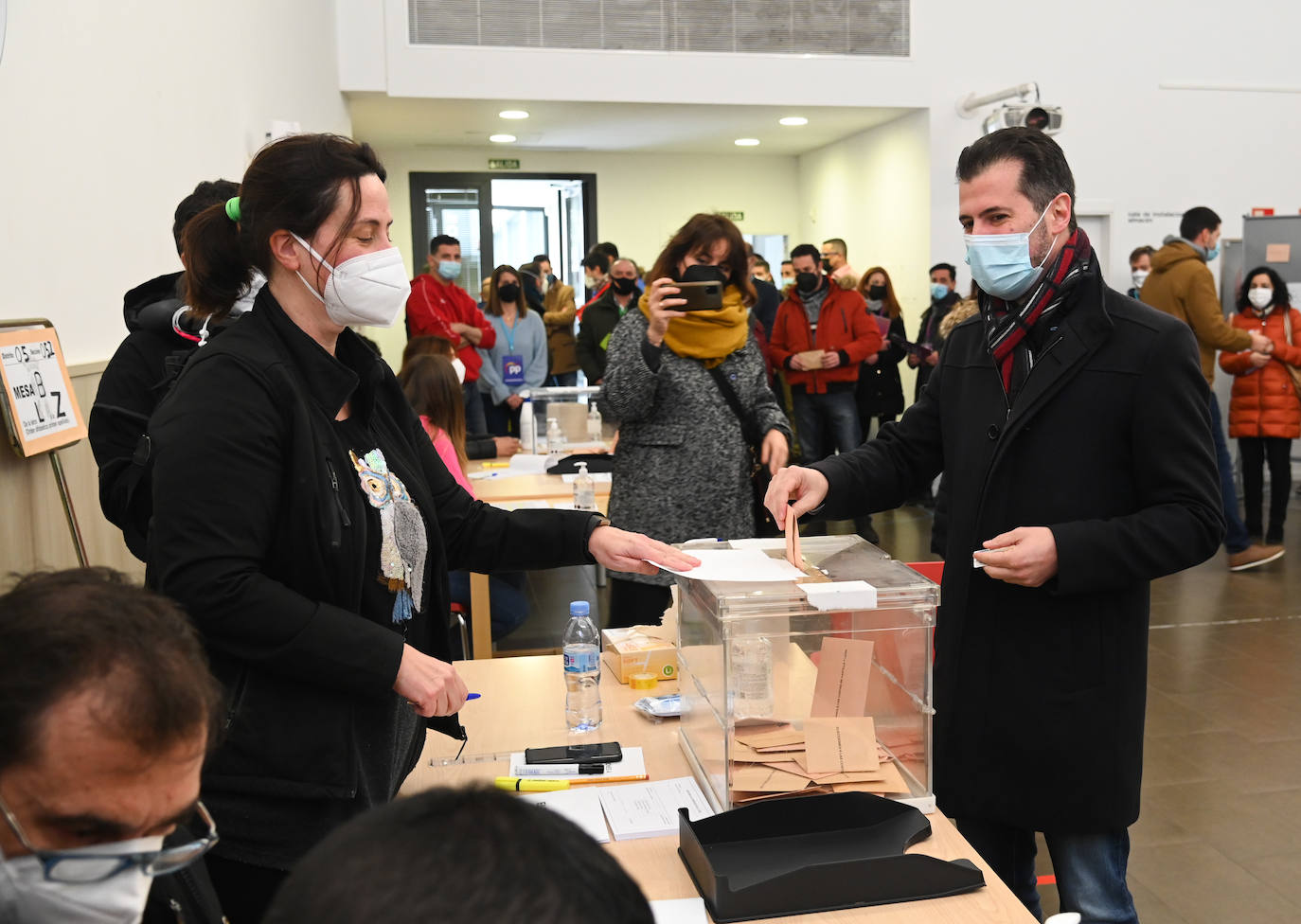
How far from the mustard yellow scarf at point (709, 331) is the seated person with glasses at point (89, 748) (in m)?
2.47

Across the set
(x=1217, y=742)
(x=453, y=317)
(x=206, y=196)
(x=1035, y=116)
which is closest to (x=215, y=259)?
(x=206, y=196)

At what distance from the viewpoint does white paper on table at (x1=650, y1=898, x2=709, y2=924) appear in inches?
58.9

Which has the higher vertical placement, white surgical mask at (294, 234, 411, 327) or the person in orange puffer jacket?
white surgical mask at (294, 234, 411, 327)

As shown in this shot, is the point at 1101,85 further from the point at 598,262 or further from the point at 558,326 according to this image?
the point at 558,326

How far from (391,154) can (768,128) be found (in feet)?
12.9

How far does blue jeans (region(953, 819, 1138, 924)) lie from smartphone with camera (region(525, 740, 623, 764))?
68 centimetres

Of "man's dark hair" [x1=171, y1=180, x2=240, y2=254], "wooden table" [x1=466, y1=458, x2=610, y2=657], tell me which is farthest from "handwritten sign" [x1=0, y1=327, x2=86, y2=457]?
"wooden table" [x1=466, y1=458, x2=610, y2=657]

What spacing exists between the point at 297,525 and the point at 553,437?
15.1ft

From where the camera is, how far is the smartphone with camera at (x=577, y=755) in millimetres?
2016

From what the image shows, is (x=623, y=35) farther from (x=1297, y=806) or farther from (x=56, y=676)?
(x=56, y=676)

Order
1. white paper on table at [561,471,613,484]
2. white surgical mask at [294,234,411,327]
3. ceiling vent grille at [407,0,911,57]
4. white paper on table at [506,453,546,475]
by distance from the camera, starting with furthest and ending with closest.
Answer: ceiling vent grille at [407,0,911,57] < white paper on table at [506,453,546,475] < white paper on table at [561,471,613,484] < white surgical mask at [294,234,411,327]

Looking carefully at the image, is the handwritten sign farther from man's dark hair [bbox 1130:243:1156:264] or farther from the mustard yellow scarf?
man's dark hair [bbox 1130:243:1156:264]

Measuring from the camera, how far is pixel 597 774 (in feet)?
6.48

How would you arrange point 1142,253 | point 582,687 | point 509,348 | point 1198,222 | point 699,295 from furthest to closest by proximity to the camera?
1. point 1142,253
2. point 509,348
3. point 1198,222
4. point 699,295
5. point 582,687
